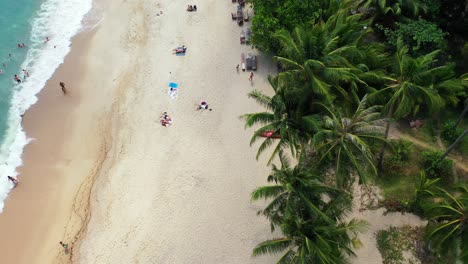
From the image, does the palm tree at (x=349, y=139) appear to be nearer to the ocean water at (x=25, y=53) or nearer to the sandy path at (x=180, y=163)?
Result: the sandy path at (x=180, y=163)

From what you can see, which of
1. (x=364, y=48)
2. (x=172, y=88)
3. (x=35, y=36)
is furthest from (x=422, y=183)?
(x=35, y=36)

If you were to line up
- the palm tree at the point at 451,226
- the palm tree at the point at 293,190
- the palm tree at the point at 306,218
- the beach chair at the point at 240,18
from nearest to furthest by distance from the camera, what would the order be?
the palm tree at the point at 306,218 → the palm tree at the point at 451,226 → the palm tree at the point at 293,190 → the beach chair at the point at 240,18

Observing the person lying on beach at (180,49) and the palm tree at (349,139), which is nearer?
the palm tree at (349,139)

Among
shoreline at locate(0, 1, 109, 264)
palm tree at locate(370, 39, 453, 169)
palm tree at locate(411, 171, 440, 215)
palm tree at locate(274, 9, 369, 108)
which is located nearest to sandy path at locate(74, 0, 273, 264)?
Answer: shoreline at locate(0, 1, 109, 264)

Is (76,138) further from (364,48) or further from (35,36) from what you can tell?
(364,48)

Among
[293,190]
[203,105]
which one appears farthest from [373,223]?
[203,105]

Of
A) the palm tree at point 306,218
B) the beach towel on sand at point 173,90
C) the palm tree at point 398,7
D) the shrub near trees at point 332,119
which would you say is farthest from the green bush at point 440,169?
the beach towel on sand at point 173,90

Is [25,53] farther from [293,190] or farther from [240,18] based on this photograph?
[293,190]
